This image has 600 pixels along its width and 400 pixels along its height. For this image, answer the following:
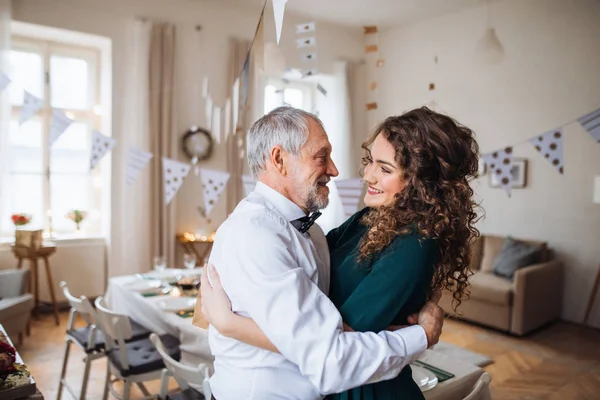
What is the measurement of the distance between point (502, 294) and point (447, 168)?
381cm

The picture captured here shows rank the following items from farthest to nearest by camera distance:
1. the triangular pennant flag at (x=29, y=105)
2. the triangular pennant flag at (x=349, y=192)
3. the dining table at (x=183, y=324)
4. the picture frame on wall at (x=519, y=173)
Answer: the picture frame on wall at (x=519, y=173)
the triangular pennant flag at (x=349, y=192)
the triangular pennant flag at (x=29, y=105)
the dining table at (x=183, y=324)

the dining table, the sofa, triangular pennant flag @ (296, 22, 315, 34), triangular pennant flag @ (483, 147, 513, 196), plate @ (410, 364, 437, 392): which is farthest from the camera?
the sofa

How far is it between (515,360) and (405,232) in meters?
3.47

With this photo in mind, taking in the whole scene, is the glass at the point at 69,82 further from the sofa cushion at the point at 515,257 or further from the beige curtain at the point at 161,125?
the sofa cushion at the point at 515,257

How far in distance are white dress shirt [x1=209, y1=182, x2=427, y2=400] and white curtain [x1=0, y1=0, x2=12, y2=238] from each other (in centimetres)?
439

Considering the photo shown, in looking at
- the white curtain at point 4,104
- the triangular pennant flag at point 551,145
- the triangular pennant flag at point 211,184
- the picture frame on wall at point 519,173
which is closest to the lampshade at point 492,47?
the picture frame on wall at point 519,173

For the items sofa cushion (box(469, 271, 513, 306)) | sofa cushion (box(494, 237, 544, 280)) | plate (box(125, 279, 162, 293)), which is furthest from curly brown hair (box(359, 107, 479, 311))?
sofa cushion (box(494, 237, 544, 280))

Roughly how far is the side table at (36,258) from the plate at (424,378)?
408cm

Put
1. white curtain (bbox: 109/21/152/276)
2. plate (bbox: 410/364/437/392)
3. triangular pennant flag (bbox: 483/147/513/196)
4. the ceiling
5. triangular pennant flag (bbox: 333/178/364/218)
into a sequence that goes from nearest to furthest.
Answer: plate (bbox: 410/364/437/392)
triangular pennant flag (bbox: 483/147/513/196)
triangular pennant flag (bbox: 333/178/364/218)
white curtain (bbox: 109/21/152/276)
the ceiling

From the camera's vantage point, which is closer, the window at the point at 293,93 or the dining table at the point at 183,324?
the dining table at the point at 183,324

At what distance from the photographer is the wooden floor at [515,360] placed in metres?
3.35

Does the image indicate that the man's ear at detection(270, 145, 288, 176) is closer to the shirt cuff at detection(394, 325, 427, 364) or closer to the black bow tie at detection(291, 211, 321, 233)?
the black bow tie at detection(291, 211, 321, 233)

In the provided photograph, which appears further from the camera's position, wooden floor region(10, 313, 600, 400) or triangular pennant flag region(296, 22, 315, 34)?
triangular pennant flag region(296, 22, 315, 34)

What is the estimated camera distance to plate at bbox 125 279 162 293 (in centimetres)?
317
